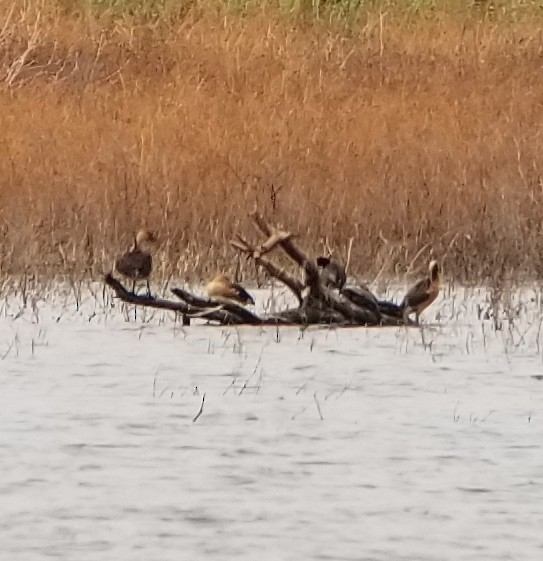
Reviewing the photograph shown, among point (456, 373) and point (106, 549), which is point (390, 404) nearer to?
point (456, 373)

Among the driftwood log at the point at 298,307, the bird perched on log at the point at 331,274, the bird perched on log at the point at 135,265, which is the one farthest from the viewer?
the bird perched on log at the point at 135,265

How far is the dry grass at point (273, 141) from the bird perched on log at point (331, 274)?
33.5 inches

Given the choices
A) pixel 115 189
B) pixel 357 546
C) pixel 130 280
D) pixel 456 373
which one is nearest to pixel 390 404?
pixel 456 373

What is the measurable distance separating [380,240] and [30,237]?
180cm

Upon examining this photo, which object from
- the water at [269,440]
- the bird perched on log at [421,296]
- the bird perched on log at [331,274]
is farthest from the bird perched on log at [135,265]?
the bird perched on log at [421,296]

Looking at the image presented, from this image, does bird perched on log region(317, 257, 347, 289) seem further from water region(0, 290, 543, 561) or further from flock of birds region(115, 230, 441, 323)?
water region(0, 290, 543, 561)

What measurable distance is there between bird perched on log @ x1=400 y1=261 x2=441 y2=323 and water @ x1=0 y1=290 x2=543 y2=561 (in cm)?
9

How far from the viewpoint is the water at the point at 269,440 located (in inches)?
153

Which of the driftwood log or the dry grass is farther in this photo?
the dry grass

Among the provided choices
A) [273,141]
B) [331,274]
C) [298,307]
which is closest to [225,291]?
[298,307]

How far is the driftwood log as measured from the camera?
7.33 metres

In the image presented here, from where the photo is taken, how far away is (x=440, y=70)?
11.9 meters

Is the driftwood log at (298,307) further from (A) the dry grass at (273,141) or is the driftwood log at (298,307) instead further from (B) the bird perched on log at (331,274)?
(A) the dry grass at (273,141)

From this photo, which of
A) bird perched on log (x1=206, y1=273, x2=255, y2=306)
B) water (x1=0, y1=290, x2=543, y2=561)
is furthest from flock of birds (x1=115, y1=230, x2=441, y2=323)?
water (x1=0, y1=290, x2=543, y2=561)
